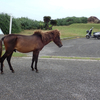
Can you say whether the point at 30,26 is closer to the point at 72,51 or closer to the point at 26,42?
the point at 72,51

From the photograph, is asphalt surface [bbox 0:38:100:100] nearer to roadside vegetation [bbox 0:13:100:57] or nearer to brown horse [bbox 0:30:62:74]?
brown horse [bbox 0:30:62:74]

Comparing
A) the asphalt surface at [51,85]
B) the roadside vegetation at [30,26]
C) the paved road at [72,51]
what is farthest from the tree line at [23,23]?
the asphalt surface at [51,85]

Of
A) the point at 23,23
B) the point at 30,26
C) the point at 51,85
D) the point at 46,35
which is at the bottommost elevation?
the point at 51,85

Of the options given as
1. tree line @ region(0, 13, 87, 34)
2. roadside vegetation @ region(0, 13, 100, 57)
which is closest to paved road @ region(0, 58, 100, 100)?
roadside vegetation @ region(0, 13, 100, 57)

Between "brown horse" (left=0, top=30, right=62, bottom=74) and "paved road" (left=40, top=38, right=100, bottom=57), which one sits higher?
"brown horse" (left=0, top=30, right=62, bottom=74)

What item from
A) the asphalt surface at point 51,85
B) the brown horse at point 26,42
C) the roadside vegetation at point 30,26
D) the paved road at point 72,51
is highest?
the roadside vegetation at point 30,26

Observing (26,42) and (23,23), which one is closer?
(26,42)

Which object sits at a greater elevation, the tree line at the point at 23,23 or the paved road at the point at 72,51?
the tree line at the point at 23,23

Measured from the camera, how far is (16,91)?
2.91 metres

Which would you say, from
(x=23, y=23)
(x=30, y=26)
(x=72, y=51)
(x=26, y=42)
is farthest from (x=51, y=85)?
(x=30, y=26)

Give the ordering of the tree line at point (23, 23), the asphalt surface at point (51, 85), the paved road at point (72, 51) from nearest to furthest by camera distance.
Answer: the asphalt surface at point (51, 85) → the paved road at point (72, 51) → the tree line at point (23, 23)

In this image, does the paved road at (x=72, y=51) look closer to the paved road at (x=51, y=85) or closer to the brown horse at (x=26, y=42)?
the brown horse at (x=26, y=42)

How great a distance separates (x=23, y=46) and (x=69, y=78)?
205 cm

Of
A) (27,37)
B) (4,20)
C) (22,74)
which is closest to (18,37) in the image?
(27,37)
